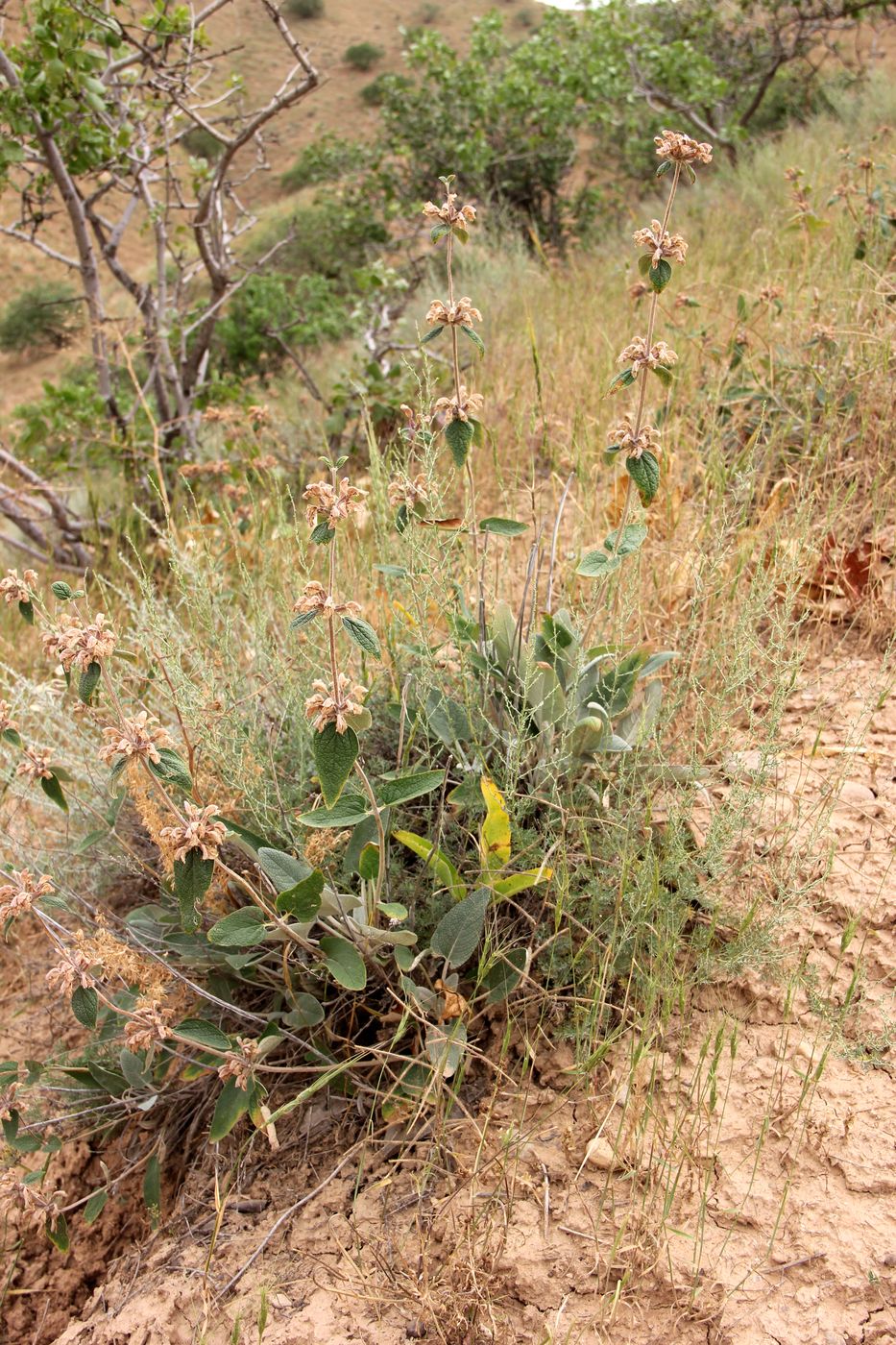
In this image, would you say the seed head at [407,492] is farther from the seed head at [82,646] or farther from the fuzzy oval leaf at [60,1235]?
the fuzzy oval leaf at [60,1235]

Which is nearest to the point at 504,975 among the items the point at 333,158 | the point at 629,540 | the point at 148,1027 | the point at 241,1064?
the point at 241,1064

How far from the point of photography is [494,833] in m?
1.60

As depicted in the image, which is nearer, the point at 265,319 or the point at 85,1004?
the point at 85,1004

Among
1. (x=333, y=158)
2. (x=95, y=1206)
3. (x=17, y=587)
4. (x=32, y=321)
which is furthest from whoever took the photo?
(x=32, y=321)

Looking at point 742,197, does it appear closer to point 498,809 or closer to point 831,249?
point 831,249

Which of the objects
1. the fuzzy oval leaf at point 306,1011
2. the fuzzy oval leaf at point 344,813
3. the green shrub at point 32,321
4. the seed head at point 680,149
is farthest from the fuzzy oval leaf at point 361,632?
the green shrub at point 32,321

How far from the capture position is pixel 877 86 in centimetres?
684

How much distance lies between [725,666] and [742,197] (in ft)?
15.8

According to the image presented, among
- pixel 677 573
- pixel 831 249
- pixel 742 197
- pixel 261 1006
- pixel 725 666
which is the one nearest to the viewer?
pixel 261 1006

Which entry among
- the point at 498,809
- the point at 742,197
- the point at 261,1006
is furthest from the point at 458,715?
the point at 742,197

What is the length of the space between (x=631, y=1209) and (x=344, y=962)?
0.57 meters

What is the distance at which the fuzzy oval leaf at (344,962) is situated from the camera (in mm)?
1451

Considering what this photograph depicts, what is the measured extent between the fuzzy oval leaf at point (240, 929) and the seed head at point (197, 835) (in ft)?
0.69

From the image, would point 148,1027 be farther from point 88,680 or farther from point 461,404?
point 461,404
